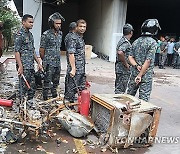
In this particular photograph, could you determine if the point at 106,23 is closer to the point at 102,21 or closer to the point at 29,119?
the point at 102,21

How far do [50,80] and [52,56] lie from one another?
51cm

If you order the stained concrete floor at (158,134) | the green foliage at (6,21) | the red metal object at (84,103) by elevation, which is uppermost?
the green foliage at (6,21)

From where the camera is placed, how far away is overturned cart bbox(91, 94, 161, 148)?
13.6ft

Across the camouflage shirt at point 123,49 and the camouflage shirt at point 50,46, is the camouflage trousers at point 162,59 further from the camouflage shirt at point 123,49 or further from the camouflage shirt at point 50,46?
the camouflage shirt at point 50,46

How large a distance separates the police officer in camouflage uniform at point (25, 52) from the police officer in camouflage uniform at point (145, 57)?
1.92 meters

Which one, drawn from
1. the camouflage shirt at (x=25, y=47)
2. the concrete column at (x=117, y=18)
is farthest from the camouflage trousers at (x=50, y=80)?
the concrete column at (x=117, y=18)

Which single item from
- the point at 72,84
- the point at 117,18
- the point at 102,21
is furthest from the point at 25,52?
the point at 102,21

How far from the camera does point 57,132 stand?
4852 millimetres

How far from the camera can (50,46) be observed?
244 inches

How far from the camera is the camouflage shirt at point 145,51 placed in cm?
495

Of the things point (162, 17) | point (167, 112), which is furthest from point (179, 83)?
point (162, 17)

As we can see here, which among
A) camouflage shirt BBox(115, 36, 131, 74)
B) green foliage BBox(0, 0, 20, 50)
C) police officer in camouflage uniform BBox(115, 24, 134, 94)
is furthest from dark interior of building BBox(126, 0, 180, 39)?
camouflage shirt BBox(115, 36, 131, 74)

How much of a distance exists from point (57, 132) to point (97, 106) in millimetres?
792

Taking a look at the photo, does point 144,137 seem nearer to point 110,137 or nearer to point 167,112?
point 110,137
